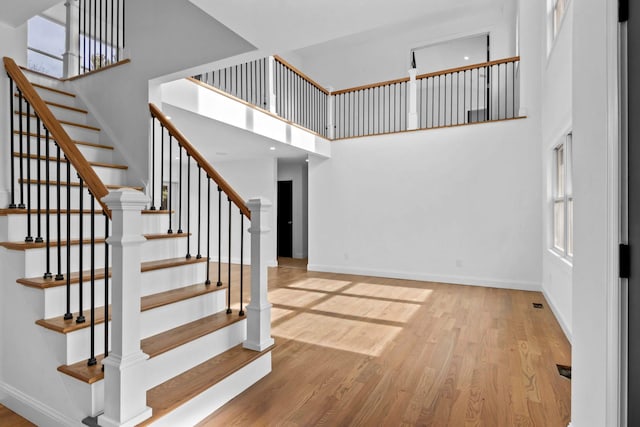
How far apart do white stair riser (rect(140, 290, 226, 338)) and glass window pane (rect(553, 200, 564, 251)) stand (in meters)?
3.91

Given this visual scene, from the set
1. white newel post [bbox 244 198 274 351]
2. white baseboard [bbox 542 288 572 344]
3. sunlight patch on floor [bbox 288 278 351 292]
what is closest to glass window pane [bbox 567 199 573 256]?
white baseboard [bbox 542 288 572 344]

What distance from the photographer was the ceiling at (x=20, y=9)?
2275 mm

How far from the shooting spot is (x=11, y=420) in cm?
197

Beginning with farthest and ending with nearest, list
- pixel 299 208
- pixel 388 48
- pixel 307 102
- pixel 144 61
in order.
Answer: pixel 299 208, pixel 388 48, pixel 307 102, pixel 144 61

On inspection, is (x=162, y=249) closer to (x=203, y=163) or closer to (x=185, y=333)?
(x=203, y=163)

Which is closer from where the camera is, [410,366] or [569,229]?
[410,366]

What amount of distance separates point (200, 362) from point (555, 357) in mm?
2800

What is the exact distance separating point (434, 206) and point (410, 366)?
150 inches

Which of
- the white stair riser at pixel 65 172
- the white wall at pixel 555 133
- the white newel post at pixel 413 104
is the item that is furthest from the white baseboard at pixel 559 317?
the white stair riser at pixel 65 172

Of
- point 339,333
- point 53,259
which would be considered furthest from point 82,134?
point 339,333

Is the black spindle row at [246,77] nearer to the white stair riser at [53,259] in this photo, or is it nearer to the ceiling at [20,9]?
the ceiling at [20,9]

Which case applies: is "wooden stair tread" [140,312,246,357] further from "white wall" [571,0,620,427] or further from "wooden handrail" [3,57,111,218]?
"white wall" [571,0,620,427]

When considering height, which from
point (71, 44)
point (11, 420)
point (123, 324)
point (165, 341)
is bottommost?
point (11, 420)

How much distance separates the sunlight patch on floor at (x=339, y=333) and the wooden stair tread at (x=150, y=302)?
973 mm
